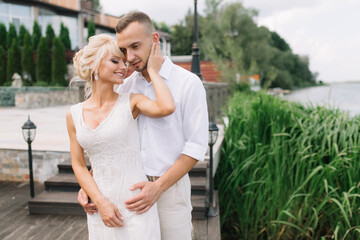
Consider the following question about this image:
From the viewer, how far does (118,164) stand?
5.56ft

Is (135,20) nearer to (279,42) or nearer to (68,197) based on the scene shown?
(68,197)

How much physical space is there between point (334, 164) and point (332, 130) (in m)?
0.68

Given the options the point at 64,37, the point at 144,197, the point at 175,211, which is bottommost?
the point at 175,211

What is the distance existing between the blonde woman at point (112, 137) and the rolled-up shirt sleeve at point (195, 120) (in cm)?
12

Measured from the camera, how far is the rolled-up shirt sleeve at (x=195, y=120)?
5.48ft

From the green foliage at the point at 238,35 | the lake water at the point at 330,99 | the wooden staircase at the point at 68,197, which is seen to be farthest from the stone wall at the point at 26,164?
the green foliage at the point at 238,35

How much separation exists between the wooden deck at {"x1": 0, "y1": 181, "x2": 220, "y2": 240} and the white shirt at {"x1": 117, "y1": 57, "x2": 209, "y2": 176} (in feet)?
6.46

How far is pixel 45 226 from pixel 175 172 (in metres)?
2.70

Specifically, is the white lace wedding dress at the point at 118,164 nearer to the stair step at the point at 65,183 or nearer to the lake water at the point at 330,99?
the stair step at the point at 65,183

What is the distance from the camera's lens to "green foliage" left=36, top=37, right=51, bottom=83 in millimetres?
17234

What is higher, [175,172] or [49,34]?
[49,34]

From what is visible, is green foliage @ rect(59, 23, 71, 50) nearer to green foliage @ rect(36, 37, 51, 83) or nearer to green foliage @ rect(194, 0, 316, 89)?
green foliage @ rect(36, 37, 51, 83)

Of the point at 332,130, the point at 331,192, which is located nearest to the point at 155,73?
the point at 331,192

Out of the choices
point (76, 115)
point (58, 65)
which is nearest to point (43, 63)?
point (58, 65)
